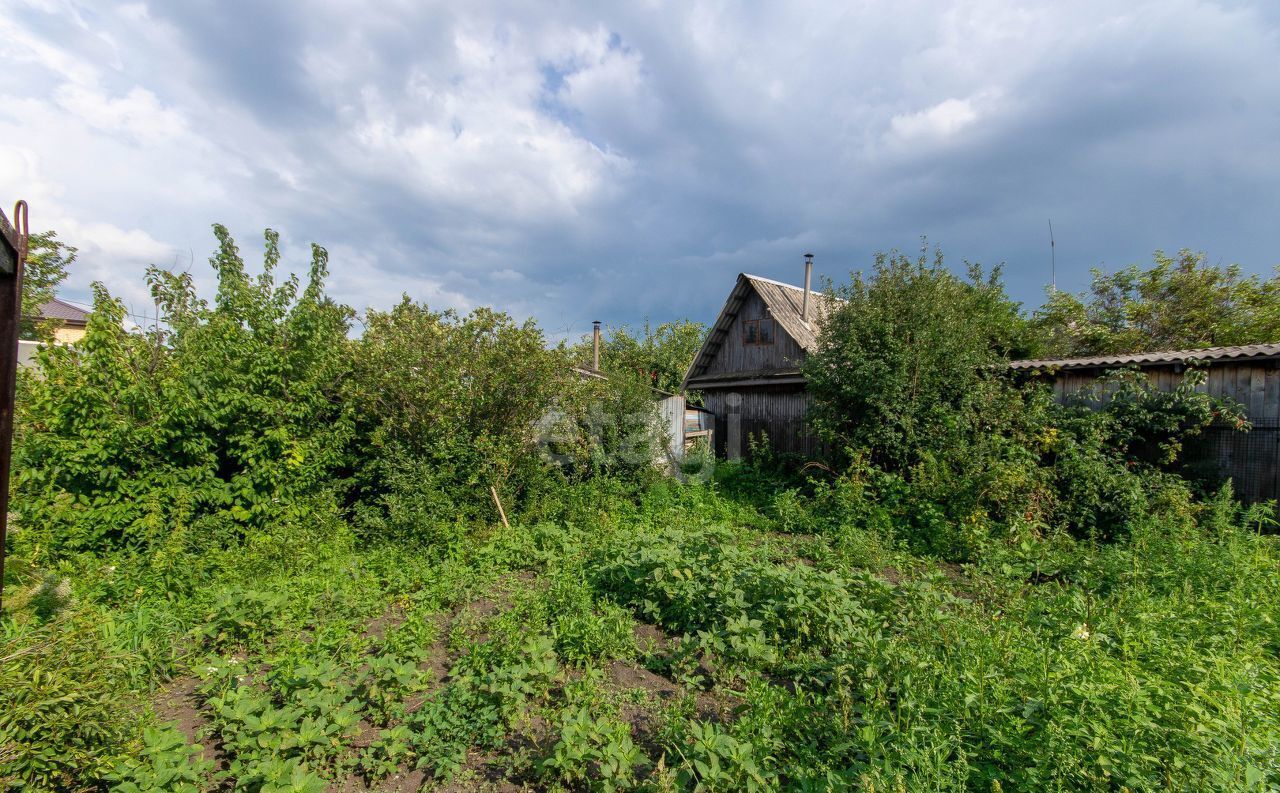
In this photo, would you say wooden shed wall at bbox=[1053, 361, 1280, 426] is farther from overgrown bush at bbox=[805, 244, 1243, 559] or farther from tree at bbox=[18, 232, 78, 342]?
tree at bbox=[18, 232, 78, 342]

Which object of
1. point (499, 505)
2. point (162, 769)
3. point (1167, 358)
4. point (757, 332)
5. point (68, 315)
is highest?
point (68, 315)

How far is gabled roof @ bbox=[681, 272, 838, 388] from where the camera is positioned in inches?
575

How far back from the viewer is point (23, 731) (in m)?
2.37

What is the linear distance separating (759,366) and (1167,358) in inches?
335

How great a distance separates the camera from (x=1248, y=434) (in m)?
7.06

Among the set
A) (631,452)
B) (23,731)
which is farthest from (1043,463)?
(23,731)

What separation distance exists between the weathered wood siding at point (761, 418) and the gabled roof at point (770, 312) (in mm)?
1741

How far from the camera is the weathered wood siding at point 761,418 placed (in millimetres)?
12555

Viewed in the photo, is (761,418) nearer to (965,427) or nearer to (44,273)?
(965,427)

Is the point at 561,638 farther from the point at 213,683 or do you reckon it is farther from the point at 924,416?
the point at 924,416

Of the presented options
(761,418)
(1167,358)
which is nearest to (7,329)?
(1167,358)

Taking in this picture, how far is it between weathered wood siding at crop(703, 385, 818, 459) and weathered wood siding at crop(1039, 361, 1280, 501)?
19.2 feet

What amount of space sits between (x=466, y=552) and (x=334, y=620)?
2.05 metres

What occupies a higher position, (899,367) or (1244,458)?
(899,367)
